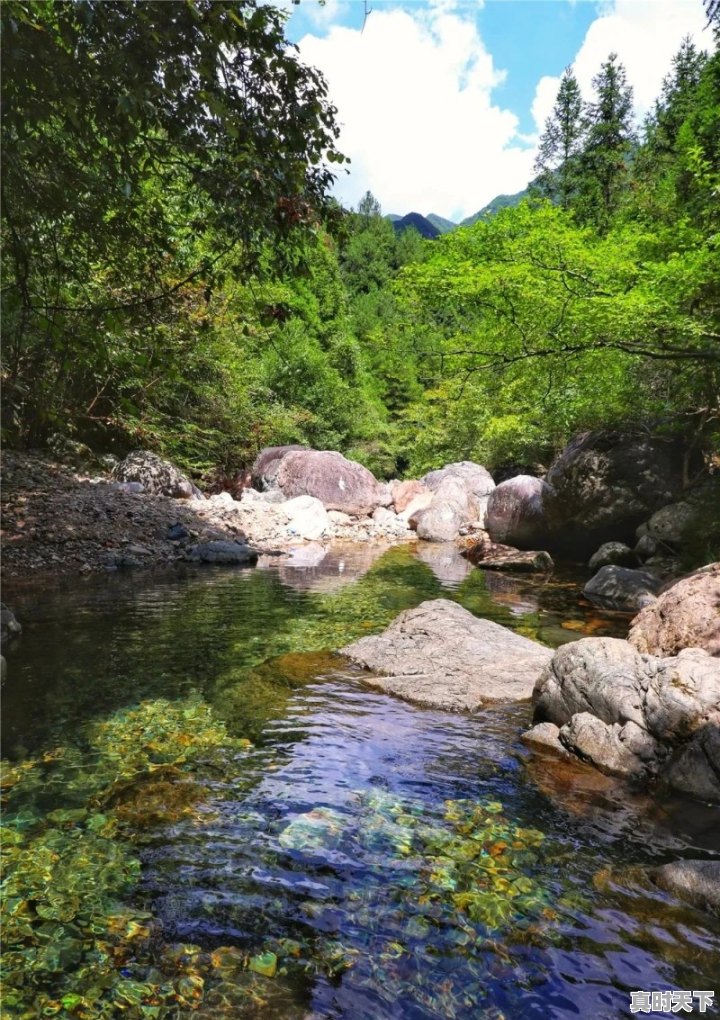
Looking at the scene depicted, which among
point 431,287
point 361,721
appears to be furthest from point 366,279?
point 361,721

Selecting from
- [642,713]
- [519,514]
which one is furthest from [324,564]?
[642,713]

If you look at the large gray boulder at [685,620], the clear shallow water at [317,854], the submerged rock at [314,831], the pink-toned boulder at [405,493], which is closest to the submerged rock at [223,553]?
the clear shallow water at [317,854]

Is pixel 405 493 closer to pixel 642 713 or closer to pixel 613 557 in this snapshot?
pixel 613 557

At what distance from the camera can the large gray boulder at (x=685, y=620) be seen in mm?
7184

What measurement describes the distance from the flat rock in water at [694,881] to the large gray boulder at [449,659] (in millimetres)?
3025

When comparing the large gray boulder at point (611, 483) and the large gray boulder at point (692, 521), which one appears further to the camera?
the large gray boulder at point (611, 483)

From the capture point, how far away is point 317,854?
4.11 metres

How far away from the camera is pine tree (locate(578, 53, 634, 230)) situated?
117 feet

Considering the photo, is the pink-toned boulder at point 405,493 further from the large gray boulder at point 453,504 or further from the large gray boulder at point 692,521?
the large gray boulder at point 692,521

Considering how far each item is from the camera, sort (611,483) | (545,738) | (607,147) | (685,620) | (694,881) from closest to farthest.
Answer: (694,881) < (545,738) < (685,620) < (611,483) < (607,147)

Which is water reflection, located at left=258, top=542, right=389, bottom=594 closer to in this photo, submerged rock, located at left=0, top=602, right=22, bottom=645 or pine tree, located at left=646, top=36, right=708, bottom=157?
submerged rock, located at left=0, top=602, right=22, bottom=645

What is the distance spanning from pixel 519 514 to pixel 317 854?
16128 mm

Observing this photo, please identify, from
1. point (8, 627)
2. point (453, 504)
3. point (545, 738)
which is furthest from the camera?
point (453, 504)

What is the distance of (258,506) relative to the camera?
22.2 meters
